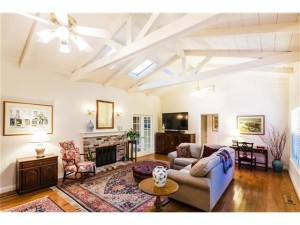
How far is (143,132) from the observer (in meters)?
7.56

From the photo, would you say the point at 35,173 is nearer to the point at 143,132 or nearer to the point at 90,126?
the point at 90,126

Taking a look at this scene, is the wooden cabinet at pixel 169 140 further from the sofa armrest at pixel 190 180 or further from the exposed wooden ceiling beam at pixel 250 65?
the sofa armrest at pixel 190 180

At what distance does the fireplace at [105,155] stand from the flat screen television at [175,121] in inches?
110

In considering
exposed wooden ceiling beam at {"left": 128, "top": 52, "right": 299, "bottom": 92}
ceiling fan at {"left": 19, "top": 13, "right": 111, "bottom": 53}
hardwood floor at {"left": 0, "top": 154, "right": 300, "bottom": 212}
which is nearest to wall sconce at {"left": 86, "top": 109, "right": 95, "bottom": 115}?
hardwood floor at {"left": 0, "top": 154, "right": 300, "bottom": 212}

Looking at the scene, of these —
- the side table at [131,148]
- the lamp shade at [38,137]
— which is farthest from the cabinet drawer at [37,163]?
the side table at [131,148]

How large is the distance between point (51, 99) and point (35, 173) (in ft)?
6.09

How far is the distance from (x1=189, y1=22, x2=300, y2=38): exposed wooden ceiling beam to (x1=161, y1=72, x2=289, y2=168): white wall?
357 cm

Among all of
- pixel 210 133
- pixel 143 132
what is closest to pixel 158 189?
pixel 143 132

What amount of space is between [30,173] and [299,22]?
5501 mm

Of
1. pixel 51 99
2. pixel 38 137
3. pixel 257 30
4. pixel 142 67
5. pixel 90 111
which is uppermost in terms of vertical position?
pixel 142 67

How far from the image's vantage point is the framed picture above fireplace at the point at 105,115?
5.61 metres

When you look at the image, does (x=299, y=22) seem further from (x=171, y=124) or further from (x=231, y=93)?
(x=171, y=124)

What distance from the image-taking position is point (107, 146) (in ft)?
18.9
